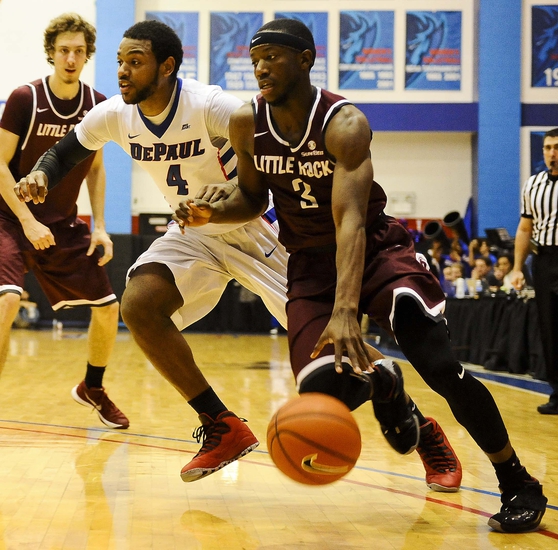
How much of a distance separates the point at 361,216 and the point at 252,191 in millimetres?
682

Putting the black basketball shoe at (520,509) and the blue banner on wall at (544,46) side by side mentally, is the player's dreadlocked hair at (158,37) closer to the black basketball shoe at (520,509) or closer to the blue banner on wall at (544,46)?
the black basketball shoe at (520,509)

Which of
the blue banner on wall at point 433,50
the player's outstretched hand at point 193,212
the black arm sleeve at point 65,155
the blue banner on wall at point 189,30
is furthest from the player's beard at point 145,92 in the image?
the blue banner on wall at point 433,50

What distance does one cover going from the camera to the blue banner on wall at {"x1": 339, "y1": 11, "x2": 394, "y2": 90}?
17.0 metres

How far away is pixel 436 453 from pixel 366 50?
14491 millimetres

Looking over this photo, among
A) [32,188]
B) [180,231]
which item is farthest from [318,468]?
[32,188]

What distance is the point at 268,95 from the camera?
309 cm

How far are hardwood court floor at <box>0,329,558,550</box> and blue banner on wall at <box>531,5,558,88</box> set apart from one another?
39.5 ft

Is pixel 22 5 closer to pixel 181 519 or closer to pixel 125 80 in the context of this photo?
pixel 125 80

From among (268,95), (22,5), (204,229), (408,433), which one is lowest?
(408,433)

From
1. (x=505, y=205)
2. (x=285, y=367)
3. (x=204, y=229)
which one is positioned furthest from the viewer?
(x=505, y=205)

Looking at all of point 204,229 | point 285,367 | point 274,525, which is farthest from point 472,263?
point 274,525

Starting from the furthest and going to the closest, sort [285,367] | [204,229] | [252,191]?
[285,367] < [204,229] < [252,191]

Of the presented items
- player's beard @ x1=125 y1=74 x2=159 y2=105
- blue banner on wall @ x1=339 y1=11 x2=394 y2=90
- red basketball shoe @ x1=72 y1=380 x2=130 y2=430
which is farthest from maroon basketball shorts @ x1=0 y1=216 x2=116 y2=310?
blue banner on wall @ x1=339 y1=11 x2=394 y2=90

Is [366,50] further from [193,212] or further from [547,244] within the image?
[193,212]
